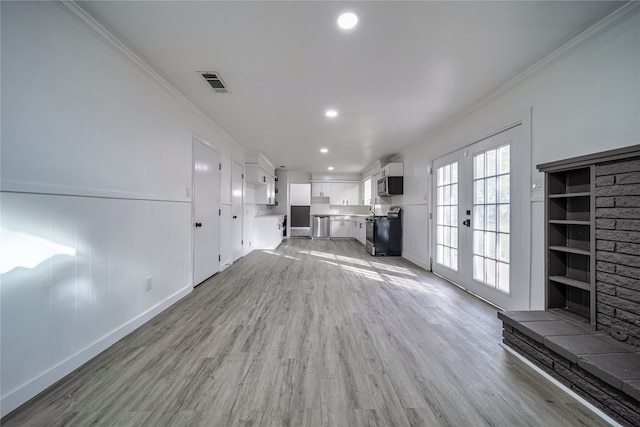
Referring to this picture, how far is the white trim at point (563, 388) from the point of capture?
47.3 inches

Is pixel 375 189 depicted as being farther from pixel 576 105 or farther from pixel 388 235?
pixel 576 105

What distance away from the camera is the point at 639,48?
1517 millimetres

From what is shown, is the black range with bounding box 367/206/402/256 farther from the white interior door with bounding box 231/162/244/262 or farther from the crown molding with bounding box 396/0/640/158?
the white interior door with bounding box 231/162/244/262

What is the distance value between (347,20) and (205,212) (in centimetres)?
286

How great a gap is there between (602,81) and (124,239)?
12.2 feet

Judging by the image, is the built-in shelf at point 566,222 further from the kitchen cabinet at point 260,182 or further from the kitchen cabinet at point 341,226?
the kitchen cabinet at point 341,226

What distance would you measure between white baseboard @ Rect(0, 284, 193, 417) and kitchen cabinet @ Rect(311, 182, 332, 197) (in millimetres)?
6968

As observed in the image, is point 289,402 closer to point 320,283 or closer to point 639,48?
point 320,283

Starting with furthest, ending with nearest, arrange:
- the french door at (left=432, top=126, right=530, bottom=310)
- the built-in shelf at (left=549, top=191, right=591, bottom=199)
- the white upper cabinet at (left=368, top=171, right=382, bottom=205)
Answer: the white upper cabinet at (left=368, top=171, right=382, bottom=205) → the french door at (left=432, top=126, right=530, bottom=310) → the built-in shelf at (left=549, top=191, right=591, bottom=199)

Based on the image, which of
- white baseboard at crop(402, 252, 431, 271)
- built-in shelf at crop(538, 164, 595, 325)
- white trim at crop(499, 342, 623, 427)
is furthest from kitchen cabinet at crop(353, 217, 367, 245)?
white trim at crop(499, 342, 623, 427)

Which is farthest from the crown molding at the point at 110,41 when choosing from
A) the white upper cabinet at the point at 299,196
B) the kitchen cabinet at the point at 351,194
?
the white upper cabinet at the point at 299,196

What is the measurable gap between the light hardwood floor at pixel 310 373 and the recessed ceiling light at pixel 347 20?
230 cm

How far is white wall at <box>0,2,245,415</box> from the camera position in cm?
127

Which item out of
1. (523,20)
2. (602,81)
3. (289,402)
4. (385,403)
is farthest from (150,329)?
(602,81)
